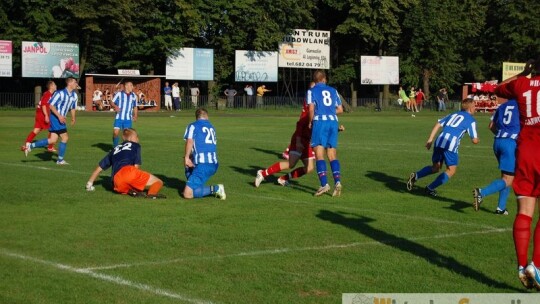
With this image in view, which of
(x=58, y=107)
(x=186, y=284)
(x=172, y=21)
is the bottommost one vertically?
(x=186, y=284)

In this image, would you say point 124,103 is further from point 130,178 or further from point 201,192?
point 201,192

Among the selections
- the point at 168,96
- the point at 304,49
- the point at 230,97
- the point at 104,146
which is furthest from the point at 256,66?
the point at 104,146

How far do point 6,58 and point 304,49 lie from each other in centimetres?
2433

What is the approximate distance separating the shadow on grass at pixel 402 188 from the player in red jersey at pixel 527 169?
493 cm

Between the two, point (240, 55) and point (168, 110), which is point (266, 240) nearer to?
point (168, 110)

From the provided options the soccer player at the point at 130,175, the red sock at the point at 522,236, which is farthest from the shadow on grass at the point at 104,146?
the red sock at the point at 522,236

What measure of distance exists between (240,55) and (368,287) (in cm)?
5655

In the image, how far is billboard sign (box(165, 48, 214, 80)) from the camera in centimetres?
6106

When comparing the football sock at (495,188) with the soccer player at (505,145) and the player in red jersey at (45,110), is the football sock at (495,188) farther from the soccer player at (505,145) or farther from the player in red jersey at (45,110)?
the player in red jersey at (45,110)

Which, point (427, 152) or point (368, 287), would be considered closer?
point (368, 287)

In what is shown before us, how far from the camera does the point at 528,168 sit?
24.3ft

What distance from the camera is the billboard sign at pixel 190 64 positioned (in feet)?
200

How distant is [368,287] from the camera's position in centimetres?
739

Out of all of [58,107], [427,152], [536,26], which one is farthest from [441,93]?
[58,107]
